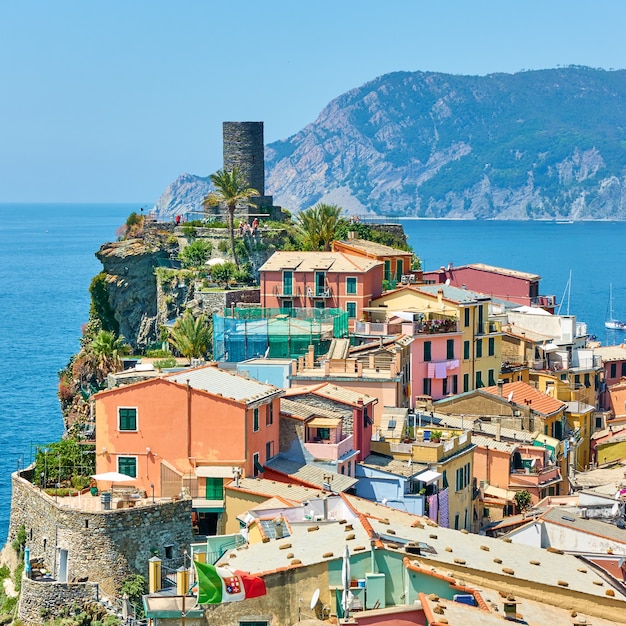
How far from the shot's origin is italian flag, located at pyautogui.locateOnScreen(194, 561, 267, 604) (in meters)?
22.7

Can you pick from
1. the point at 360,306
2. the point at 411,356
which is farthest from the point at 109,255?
the point at 411,356

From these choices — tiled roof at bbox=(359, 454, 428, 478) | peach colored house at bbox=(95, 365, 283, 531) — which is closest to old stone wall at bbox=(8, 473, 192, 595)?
peach colored house at bbox=(95, 365, 283, 531)

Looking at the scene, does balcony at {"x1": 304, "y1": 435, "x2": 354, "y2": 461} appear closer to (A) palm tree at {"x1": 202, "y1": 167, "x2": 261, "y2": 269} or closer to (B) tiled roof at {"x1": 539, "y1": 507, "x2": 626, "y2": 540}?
(B) tiled roof at {"x1": 539, "y1": 507, "x2": 626, "y2": 540}

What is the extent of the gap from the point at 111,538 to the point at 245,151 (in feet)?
210

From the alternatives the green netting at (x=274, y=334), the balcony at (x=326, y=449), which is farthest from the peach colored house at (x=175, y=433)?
A: the green netting at (x=274, y=334)

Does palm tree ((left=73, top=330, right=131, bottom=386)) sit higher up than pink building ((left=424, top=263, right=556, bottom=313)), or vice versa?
pink building ((left=424, top=263, right=556, bottom=313))

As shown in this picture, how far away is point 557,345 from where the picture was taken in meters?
70.9

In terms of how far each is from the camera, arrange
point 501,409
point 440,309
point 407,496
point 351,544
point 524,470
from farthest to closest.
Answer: point 440,309, point 501,409, point 524,470, point 407,496, point 351,544

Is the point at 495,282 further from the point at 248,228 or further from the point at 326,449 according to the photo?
the point at 326,449

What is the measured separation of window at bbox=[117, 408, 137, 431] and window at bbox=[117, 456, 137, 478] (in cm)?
82

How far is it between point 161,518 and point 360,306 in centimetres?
3137

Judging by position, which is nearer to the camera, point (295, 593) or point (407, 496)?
point (295, 593)

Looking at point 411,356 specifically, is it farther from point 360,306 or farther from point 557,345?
point 557,345

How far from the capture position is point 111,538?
33781 millimetres
